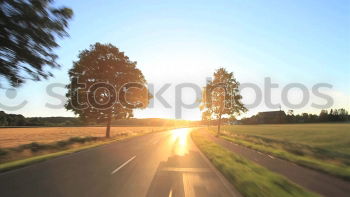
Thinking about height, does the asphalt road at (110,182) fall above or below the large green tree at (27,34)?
below

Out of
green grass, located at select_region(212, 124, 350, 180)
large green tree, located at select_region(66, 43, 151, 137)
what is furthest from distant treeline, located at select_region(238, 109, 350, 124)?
large green tree, located at select_region(66, 43, 151, 137)

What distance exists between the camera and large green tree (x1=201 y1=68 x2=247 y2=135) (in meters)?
50.1

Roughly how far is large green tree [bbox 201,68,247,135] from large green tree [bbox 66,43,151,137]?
2125cm

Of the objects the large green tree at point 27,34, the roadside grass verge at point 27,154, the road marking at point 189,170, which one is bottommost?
the road marking at point 189,170

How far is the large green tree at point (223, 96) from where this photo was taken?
50.1m

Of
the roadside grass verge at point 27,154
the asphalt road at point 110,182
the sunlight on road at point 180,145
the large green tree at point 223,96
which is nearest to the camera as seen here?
the asphalt road at point 110,182

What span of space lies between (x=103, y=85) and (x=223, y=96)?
25.9 metres

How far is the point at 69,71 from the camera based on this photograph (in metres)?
31.2

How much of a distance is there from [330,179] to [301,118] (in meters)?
123

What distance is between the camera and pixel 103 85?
31203 millimetres

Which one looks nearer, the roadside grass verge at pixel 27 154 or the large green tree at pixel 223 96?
the roadside grass verge at pixel 27 154

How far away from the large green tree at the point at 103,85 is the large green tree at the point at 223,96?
69.7 ft

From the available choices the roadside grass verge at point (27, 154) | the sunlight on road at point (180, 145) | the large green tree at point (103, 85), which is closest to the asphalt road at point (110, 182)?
the roadside grass verge at point (27, 154)

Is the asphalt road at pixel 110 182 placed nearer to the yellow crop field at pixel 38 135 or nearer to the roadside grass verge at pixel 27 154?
the roadside grass verge at pixel 27 154
